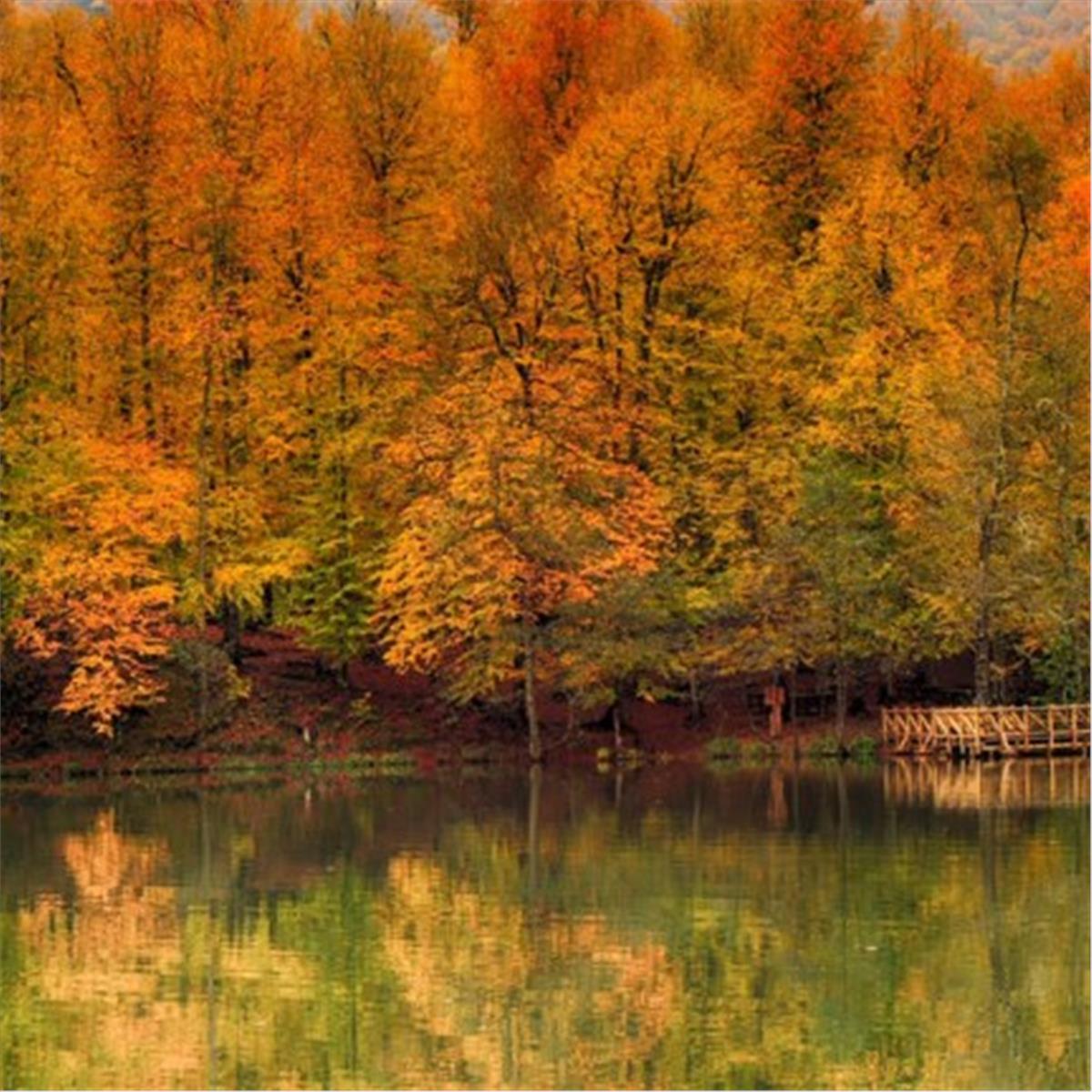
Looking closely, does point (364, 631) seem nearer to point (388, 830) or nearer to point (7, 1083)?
point (388, 830)

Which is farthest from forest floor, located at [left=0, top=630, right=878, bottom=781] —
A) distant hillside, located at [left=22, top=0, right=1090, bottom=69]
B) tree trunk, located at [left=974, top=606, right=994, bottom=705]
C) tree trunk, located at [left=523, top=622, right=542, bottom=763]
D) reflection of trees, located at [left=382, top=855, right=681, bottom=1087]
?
distant hillside, located at [left=22, top=0, right=1090, bottom=69]

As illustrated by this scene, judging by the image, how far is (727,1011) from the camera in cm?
2216

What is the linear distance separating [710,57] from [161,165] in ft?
80.5

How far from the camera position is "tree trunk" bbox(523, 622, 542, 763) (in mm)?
52531

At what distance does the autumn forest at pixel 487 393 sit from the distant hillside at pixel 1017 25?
73445mm

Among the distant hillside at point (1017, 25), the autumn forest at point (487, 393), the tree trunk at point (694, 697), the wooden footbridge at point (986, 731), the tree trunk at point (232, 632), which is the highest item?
the distant hillside at point (1017, 25)

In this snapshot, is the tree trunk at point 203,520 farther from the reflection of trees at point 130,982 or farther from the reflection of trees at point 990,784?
the reflection of trees at point 130,982

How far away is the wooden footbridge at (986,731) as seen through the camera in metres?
53.6

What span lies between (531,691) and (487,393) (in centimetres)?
761

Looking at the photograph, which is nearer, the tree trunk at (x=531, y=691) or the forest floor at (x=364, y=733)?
the forest floor at (x=364, y=733)

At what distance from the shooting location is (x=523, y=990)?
76.6 feet

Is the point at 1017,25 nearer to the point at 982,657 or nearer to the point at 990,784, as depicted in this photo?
the point at 982,657

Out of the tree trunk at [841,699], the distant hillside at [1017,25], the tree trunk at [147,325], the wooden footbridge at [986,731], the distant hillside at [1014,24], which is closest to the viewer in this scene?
the wooden footbridge at [986,731]

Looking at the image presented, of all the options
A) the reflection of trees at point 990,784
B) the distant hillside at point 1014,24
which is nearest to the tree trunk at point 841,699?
the reflection of trees at point 990,784
